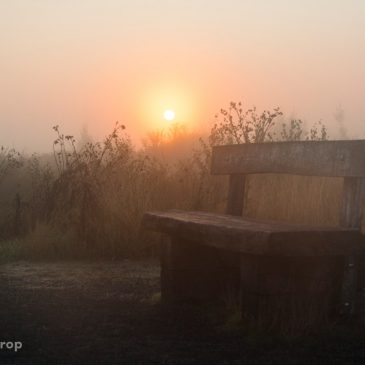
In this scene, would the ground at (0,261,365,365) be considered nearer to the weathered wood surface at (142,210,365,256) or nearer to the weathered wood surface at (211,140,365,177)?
the weathered wood surface at (142,210,365,256)

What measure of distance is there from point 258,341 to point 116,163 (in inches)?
223

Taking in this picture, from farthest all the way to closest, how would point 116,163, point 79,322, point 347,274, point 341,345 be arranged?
point 116,163
point 79,322
point 347,274
point 341,345

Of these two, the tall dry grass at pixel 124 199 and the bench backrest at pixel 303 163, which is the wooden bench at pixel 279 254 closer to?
the bench backrest at pixel 303 163

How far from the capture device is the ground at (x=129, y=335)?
3.38 meters

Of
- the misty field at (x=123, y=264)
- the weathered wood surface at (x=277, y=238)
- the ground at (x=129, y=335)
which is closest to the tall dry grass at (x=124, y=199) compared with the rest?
the misty field at (x=123, y=264)

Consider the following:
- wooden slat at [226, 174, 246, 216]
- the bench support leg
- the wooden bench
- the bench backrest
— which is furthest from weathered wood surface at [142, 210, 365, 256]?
wooden slat at [226, 174, 246, 216]

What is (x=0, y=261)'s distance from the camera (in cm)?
700

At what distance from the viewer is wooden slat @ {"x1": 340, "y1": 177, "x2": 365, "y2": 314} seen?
3.98 m

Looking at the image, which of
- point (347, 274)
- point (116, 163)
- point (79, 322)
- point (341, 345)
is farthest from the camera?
point (116, 163)

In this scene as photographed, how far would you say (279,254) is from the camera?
3.52 m

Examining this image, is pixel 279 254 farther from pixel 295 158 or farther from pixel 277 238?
pixel 295 158

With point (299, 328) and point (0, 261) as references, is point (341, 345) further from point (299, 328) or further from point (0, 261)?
point (0, 261)

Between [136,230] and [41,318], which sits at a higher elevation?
[136,230]

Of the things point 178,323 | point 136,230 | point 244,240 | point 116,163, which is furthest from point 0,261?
point 244,240
